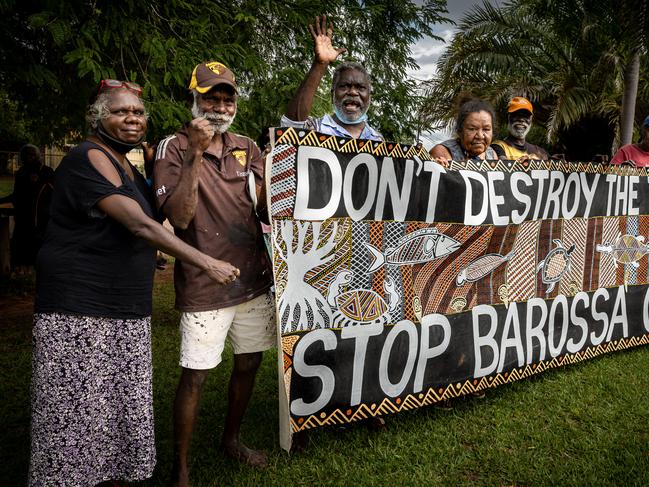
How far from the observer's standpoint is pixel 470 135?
3.84 m

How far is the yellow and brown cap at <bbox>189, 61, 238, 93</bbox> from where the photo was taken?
8.58ft

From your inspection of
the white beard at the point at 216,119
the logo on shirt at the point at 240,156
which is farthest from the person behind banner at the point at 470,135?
the white beard at the point at 216,119

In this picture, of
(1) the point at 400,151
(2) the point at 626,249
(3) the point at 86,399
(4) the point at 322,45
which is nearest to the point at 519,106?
(2) the point at 626,249

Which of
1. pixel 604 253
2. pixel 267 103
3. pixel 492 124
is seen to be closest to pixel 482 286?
pixel 492 124

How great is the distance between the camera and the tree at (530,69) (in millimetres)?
12227

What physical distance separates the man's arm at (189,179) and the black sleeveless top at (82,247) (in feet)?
0.57

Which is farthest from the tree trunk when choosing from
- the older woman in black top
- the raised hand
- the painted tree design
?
the older woman in black top

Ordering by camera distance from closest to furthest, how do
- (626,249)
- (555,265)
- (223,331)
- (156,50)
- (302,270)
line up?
(223,331) → (302,270) → (555,265) → (156,50) → (626,249)

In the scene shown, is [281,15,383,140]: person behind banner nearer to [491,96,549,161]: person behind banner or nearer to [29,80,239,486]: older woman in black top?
[29,80,239,486]: older woman in black top

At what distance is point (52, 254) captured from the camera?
229 cm

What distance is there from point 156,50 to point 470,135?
8.61ft

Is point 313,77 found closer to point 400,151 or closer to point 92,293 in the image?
point 400,151

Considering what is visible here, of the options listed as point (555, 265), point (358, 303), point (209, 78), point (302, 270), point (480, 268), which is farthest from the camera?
point (555, 265)

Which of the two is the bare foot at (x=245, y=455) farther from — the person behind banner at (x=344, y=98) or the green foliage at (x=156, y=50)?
the green foliage at (x=156, y=50)
